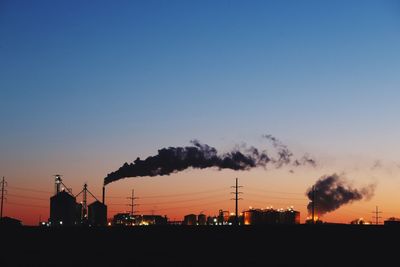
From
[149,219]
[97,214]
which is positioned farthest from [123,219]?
[97,214]

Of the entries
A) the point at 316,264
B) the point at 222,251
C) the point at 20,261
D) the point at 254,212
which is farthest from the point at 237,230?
the point at 254,212

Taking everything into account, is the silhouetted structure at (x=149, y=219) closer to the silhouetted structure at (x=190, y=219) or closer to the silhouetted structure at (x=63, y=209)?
the silhouetted structure at (x=190, y=219)

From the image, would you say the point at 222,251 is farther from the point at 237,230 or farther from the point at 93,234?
the point at 93,234

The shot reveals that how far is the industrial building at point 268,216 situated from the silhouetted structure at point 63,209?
3067cm

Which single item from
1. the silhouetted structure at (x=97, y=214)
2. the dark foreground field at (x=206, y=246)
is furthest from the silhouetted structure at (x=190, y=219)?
the dark foreground field at (x=206, y=246)

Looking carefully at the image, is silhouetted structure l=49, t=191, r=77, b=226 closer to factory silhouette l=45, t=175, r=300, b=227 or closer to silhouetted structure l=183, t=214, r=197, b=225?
factory silhouette l=45, t=175, r=300, b=227

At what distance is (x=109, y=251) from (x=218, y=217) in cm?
7616

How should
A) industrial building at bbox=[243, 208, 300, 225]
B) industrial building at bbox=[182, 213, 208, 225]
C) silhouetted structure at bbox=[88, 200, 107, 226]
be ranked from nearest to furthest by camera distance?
silhouetted structure at bbox=[88, 200, 107, 226] → industrial building at bbox=[243, 208, 300, 225] → industrial building at bbox=[182, 213, 208, 225]

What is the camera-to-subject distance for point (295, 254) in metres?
31.7

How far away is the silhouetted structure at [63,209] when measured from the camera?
84625 mm

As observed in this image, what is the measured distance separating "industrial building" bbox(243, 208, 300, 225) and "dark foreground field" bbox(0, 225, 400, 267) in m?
64.5

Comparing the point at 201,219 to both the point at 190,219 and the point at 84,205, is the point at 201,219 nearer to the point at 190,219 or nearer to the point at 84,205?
the point at 190,219

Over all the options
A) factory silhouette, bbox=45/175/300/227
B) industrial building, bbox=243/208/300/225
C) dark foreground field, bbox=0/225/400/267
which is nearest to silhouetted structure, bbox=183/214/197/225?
factory silhouette, bbox=45/175/300/227

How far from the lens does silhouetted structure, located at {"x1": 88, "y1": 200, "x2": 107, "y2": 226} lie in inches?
3152
